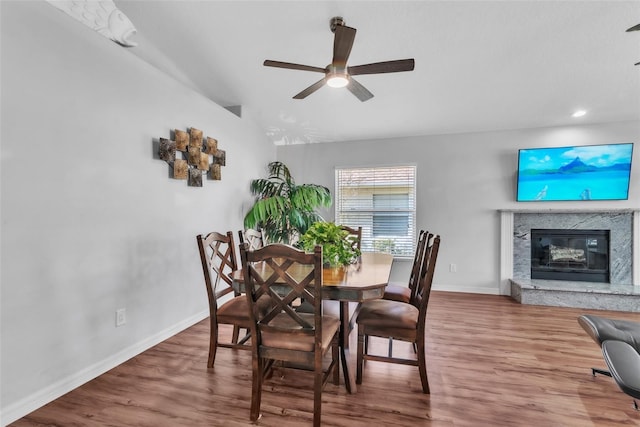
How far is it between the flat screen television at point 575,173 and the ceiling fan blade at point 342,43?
3.42 metres

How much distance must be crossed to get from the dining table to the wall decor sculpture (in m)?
1.38

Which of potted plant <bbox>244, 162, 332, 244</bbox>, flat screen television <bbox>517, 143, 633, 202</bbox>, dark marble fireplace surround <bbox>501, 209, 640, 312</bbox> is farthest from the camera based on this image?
potted plant <bbox>244, 162, 332, 244</bbox>

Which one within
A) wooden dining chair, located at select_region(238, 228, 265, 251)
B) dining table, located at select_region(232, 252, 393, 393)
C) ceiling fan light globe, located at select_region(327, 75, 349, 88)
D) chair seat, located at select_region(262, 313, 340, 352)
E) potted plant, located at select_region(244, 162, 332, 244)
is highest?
ceiling fan light globe, located at select_region(327, 75, 349, 88)

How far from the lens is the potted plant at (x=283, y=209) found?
3957 millimetres

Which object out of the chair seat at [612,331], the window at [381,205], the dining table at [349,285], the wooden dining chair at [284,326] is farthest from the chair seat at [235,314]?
the window at [381,205]

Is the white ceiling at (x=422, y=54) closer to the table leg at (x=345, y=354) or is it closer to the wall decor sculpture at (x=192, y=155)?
the wall decor sculpture at (x=192, y=155)

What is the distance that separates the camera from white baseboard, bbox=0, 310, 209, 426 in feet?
5.47

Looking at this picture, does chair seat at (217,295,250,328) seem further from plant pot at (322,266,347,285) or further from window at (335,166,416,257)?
window at (335,166,416,257)

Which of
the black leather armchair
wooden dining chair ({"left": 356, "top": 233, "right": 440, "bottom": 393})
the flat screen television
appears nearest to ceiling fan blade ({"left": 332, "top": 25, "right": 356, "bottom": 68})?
wooden dining chair ({"left": 356, "top": 233, "right": 440, "bottom": 393})

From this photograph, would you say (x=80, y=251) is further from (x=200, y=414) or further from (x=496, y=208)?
(x=496, y=208)

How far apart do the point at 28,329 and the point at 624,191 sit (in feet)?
20.2

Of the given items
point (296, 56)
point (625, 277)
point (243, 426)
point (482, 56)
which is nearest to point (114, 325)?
point (243, 426)

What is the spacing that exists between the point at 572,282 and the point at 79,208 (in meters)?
5.58

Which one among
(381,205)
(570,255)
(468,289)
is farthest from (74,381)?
(570,255)
